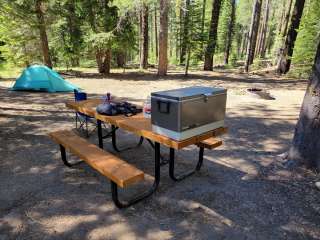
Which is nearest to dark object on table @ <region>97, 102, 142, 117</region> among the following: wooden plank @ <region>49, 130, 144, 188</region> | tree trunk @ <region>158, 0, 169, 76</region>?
wooden plank @ <region>49, 130, 144, 188</region>

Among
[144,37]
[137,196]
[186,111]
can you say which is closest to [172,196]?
[137,196]

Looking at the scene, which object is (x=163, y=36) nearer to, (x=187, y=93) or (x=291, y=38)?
(x=291, y=38)

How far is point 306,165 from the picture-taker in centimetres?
363

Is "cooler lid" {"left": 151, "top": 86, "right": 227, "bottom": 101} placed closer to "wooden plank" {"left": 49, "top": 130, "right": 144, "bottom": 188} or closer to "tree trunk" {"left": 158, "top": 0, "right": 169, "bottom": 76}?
"wooden plank" {"left": 49, "top": 130, "right": 144, "bottom": 188}

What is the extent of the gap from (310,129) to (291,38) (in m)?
12.0

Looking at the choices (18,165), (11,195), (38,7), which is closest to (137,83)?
(38,7)

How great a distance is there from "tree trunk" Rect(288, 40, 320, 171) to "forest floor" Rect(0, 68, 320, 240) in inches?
8.1

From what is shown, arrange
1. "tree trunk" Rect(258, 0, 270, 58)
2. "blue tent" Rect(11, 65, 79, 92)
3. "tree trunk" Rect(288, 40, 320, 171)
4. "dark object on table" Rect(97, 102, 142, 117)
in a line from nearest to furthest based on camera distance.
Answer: "tree trunk" Rect(288, 40, 320, 171) < "dark object on table" Rect(97, 102, 142, 117) < "blue tent" Rect(11, 65, 79, 92) < "tree trunk" Rect(258, 0, 270, 58)

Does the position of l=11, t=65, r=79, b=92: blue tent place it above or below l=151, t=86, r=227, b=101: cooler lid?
below

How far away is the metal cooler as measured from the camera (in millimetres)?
2494

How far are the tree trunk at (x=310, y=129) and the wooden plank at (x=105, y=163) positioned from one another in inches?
92.5

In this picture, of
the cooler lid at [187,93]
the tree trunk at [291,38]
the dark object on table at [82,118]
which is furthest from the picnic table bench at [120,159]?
the tree trunk at [291,38]

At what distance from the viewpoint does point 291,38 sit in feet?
44.6

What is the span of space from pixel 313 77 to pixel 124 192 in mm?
2890
